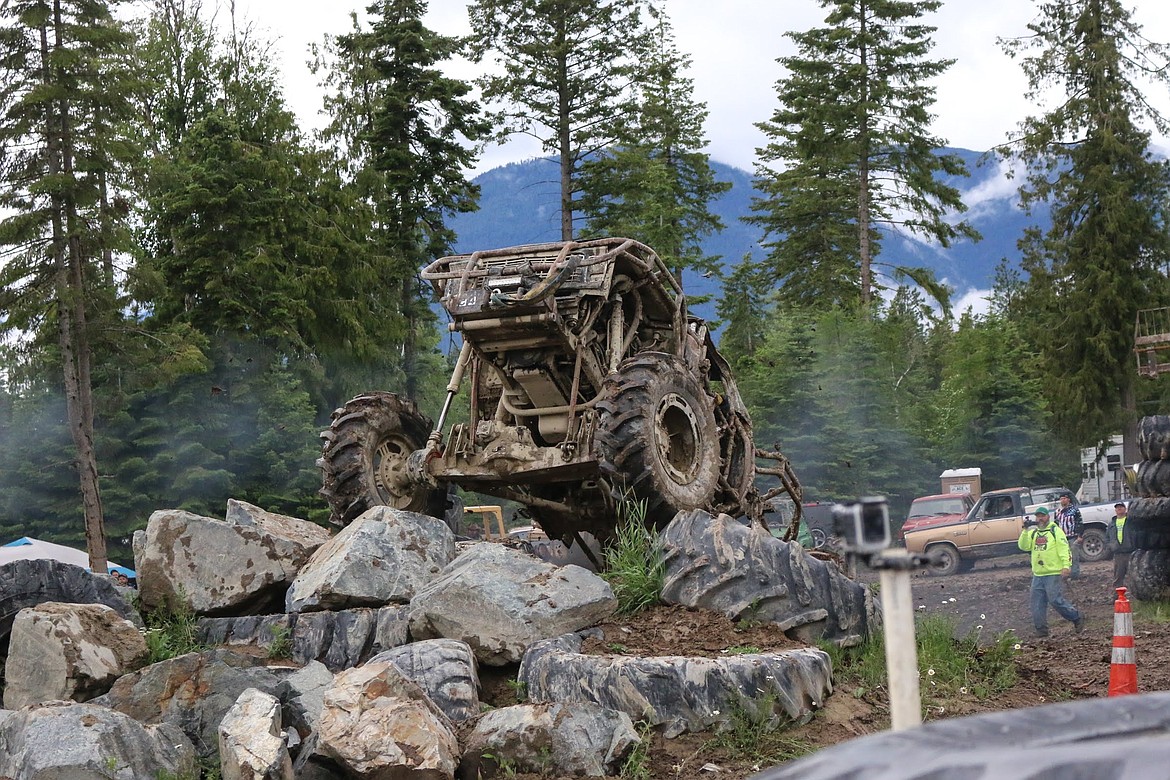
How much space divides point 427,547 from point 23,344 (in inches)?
605

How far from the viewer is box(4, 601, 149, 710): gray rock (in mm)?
8680

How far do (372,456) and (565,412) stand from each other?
2075 mm

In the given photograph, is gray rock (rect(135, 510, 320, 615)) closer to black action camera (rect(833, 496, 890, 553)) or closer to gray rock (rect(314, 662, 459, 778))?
gray rock (rect(314, 662, 459, 778))

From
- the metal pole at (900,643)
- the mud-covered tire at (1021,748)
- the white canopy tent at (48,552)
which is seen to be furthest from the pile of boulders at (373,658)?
the white canopy tent at (48,552)

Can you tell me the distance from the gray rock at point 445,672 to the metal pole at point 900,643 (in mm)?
5926

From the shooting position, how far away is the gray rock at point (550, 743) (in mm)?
7027

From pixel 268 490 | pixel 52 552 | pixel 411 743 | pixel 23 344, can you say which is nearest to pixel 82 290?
pixel 23 344

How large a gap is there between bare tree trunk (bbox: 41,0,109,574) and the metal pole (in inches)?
782

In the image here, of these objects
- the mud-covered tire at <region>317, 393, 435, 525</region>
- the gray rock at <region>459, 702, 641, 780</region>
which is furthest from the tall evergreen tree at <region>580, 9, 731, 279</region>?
the gray rock at <region>459, 702, 641, 780</region>

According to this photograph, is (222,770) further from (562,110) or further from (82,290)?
(562,110)

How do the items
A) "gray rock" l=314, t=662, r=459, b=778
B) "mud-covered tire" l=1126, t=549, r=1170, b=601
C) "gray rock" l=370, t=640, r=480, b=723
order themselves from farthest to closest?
1. "mud-covered tire" l=1126, t=549, r=1170, b=601
2. "gray rock" l=370, t=640, r=480, b=723
3. "gray rock" l=314, t=662, r=459, b=778

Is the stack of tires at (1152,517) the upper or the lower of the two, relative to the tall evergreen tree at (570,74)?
lower

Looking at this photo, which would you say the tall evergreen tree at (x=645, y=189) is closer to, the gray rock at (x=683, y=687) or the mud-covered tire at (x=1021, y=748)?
the gray rock at (x=683, y=687)

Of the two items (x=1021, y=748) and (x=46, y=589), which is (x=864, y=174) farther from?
(x=1021, y=748)
